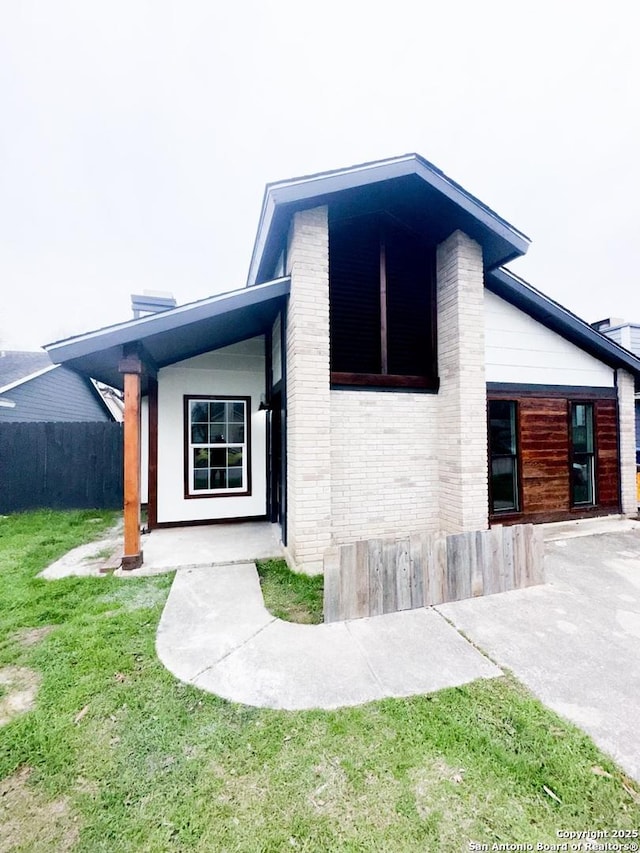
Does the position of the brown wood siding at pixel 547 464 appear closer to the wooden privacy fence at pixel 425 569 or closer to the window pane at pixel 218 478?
the wooden privacy fence at pixel 425 569

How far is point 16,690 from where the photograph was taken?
2.73 meters

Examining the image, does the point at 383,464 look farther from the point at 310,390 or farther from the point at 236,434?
the point at 236,434

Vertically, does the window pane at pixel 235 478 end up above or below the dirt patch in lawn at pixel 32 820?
above

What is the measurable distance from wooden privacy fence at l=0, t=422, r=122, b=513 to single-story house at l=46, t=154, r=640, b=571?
2.48 metres

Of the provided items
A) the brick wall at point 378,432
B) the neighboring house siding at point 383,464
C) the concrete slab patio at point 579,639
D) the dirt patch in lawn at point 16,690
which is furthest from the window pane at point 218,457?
the concrete slab patio at point 579,639

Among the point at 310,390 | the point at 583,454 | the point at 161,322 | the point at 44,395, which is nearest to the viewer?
the point at 161,322

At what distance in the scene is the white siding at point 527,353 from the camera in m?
6.62

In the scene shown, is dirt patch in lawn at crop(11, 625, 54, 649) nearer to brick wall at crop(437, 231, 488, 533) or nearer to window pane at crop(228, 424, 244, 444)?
window pane at crop(228, 424, 244, 444)

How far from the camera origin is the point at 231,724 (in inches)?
93.3

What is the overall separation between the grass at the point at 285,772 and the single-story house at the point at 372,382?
2393 mm

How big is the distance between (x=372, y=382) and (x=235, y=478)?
12.1ft

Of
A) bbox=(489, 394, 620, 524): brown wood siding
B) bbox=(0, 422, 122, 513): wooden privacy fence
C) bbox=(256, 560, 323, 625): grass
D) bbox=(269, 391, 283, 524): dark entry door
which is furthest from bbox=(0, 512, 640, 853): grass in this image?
bbox=(0, 422, 122, 513): wooden privacy fence

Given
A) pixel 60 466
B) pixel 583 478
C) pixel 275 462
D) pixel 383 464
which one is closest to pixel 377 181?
pixel 383 464

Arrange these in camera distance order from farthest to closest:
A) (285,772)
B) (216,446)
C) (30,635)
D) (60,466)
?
1. (60,466)
2. (216,446)
3. (30,635)
4. (285,772)
